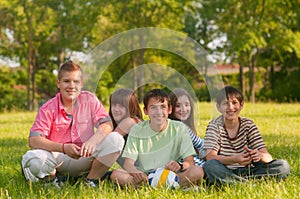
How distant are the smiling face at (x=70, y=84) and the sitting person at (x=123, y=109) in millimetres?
531

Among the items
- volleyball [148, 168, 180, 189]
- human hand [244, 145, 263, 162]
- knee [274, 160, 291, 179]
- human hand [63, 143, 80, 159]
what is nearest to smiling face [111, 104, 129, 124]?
human hand [63, 143, 80, 159]

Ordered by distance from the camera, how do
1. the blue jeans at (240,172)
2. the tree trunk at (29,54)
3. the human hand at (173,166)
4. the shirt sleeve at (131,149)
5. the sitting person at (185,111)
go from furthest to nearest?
1. the tree trunk at (29,54)
2. the sitting person at (185,111)
3. the shirt sleeve at (131,149)
4. the human hand at (173,166)
5. the blue jeans at (240,172)

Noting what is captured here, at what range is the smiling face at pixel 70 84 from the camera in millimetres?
3938

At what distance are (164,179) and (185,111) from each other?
1214 millimetres

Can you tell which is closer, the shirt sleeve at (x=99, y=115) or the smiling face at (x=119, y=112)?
the shirt sleeve at (x=99, y=115)

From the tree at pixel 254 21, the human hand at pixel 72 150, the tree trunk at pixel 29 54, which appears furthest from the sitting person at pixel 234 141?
the tree at pixel 254 21

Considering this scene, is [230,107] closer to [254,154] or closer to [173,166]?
[254,154]

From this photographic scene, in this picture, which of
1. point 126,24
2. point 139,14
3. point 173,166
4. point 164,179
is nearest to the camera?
point 164,179

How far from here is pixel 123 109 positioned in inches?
176

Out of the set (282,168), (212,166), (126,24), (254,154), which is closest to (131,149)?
(212,166)

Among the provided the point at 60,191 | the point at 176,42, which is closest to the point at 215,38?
the point at 176,42

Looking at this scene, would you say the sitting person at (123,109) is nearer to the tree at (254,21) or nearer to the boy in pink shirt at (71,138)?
the boy in pink shirt at (71,138)

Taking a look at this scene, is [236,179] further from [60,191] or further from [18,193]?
[18,193]

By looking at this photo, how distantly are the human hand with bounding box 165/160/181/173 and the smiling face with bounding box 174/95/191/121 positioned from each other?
3.33 feet
